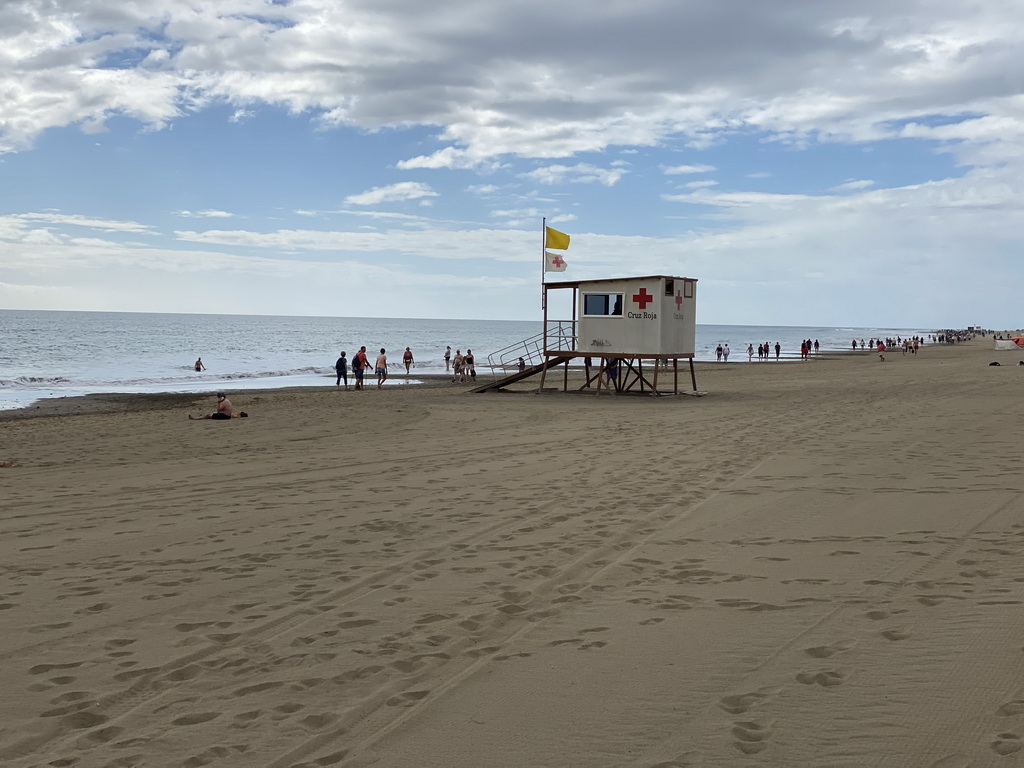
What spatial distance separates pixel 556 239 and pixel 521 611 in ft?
73.4

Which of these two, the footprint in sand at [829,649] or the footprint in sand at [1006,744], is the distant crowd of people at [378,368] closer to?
the footprint in sand at [829,649]

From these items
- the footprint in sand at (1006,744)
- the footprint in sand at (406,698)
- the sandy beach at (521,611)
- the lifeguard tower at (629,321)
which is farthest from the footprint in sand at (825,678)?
the lifeguard tower at (629,321)

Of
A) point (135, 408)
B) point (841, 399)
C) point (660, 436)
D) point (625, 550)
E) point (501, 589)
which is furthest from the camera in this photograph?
point (135, 408)

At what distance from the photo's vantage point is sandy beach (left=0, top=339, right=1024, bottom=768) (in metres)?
3.78

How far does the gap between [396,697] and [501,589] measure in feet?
6.26

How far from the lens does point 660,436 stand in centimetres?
1509

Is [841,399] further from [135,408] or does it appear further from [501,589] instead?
[135,408]

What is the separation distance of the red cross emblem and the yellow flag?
3.46 meters

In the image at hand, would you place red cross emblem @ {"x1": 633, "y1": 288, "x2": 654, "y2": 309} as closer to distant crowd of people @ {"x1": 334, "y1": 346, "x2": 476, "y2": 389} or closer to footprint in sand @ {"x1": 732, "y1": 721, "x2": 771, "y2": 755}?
distant crowd of people @ {"x1": 334, "y1": 346, "x2": 476, "y2": 389}

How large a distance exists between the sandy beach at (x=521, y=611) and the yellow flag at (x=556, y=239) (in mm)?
15545

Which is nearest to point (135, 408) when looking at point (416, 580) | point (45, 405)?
point (45, 405)

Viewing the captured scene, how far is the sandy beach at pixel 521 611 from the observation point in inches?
149

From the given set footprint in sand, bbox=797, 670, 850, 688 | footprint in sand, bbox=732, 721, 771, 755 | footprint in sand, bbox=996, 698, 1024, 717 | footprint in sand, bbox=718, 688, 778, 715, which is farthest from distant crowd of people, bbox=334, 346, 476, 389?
footprint in sand, bbox=996, 698, 1024, 717

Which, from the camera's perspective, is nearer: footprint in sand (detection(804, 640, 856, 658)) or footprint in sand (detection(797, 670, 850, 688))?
footprint in sand (detection(797, 670, 850, 688))
